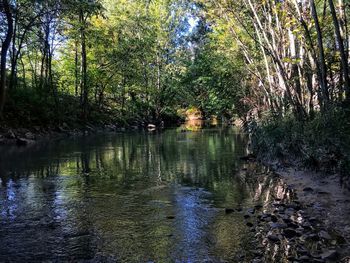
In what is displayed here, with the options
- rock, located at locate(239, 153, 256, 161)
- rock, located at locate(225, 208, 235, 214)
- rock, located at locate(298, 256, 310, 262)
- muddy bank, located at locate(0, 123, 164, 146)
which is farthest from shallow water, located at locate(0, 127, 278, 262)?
muddy bank, located at locate(0, 123, 164, 146)

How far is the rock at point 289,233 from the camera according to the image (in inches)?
222

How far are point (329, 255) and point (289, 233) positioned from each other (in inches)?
35.6

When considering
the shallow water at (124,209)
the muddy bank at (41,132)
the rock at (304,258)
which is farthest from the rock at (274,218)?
the muddy bank at (41,132)

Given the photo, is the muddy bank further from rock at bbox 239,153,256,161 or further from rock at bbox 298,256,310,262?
rock at bbox 298,256,310,262

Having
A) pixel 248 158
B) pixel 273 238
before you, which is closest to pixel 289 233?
pixel 273 238

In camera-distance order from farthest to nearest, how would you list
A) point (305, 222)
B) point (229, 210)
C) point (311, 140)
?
point (311, 140) < point (229, 210) < point (305, 222)

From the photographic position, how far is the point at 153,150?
1820 cm

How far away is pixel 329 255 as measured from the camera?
4801 millimetres

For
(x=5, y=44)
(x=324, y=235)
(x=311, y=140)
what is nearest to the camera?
(x=324, y=235)

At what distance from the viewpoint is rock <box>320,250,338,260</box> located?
476 centimetres

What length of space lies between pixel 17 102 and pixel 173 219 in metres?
21.9

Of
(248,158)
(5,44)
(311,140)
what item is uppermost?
(5,44)

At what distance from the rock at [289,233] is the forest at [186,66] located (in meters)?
2.18

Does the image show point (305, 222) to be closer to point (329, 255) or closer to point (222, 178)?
point (329, 255)
